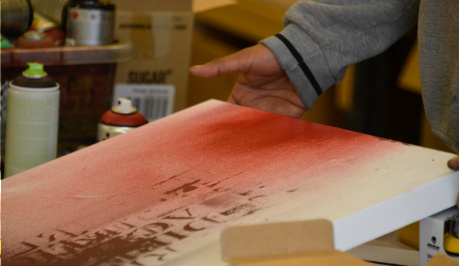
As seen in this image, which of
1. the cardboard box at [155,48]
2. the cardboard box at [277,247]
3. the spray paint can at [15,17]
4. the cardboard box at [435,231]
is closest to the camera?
the cardboard box at [277,247]

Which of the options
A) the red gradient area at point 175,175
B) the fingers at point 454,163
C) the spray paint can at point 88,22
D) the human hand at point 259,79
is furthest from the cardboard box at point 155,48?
the fingers at point 454,163

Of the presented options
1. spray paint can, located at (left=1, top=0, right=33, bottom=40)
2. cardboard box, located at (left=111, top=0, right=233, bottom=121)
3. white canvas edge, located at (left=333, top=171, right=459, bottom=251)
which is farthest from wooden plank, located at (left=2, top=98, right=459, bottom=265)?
cardboard box, located at (left=111, top=0, right=233, bottom=121)

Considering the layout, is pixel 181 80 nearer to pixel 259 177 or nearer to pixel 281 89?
pixel 281 89

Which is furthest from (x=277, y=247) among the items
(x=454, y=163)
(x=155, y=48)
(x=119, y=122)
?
(x=155, y=48)

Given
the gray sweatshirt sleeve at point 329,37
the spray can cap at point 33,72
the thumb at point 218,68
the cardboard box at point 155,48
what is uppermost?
the gray sweatshirt sleeve at point 329,37

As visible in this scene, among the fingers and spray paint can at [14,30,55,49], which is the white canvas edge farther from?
spray paint can at [14,30,55,49]

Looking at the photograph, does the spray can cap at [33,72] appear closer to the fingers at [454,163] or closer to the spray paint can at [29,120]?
the spray paint can at [29,120]

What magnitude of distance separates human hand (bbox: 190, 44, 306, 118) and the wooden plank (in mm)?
220

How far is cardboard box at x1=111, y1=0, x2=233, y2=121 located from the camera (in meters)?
1.57

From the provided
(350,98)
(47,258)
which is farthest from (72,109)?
(350,98)

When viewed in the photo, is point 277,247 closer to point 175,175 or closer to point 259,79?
point 175,175

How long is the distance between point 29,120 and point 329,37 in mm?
507

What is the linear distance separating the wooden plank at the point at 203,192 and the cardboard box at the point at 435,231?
0.01 metres

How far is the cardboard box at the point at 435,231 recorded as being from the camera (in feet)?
2.21
